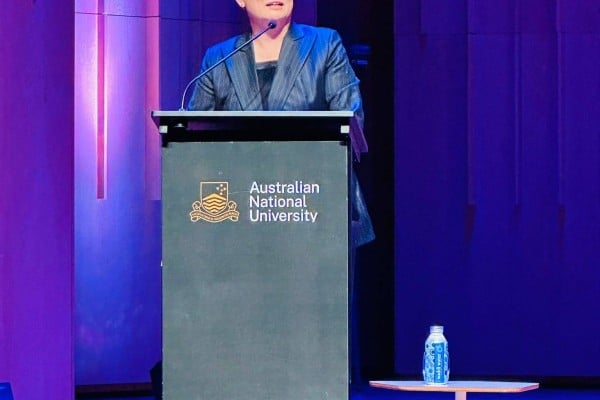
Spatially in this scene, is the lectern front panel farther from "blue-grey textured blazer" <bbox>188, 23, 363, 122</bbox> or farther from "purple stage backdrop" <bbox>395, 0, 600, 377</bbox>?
"purple stage backdrop" <bbox>395, 0, 600, 377</bbox>

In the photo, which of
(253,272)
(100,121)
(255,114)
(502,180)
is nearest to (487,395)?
(502,180)

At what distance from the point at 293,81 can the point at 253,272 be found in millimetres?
1272

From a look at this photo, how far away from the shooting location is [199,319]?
2.77m

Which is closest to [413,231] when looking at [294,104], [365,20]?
[365,20]

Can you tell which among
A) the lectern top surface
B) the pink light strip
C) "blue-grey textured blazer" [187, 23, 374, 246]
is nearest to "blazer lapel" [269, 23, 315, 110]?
"blue-grey textured blazer" [187, 23, 374, 246]

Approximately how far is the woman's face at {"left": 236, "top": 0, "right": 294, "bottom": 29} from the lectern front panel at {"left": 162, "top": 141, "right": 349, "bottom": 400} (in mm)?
1268

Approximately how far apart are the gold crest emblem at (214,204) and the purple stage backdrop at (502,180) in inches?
125

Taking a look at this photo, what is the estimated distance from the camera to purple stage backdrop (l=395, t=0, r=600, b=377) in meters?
5.81

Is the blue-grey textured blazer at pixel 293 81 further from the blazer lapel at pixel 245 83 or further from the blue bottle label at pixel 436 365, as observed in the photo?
the blue bottle label at pixel 436 365

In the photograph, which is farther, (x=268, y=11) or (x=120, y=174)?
(x=120, y=174)

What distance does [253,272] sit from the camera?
2781mm

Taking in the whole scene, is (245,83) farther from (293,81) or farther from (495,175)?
(495,175)

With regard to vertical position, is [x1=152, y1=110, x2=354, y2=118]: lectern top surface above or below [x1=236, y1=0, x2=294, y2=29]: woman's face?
below

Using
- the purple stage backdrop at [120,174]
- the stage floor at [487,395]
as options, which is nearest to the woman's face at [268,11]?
the purple stage backdrop at [120,174]
